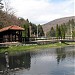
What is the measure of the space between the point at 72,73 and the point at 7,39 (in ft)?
117

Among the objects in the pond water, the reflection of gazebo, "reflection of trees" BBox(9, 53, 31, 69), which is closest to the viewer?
the pond water

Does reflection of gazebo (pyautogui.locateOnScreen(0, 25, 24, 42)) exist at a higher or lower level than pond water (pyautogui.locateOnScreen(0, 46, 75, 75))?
higher

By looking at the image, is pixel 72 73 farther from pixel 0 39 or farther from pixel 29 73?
pixel 0 39

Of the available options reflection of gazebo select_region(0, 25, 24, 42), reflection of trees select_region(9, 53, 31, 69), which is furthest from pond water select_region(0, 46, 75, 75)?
reflection of gazebo select_region(0, 25, 24, 42)

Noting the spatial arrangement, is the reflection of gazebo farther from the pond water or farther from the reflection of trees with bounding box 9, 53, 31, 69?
the pond water

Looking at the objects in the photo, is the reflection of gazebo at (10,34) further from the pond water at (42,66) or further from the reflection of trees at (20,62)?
the pond water at (42,66)

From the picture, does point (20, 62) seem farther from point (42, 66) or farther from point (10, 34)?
point (10, 34)

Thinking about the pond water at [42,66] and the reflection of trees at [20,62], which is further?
the reflection of trees at [20,62]

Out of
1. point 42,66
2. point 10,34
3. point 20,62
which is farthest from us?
point 10,34

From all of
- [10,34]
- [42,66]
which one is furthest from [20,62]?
[10,34]

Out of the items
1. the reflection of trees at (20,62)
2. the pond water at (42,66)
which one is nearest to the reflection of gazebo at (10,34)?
the reflection of trees at (20,62)

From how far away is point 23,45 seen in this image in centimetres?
4916

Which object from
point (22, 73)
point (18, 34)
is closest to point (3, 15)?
point (18, 34)

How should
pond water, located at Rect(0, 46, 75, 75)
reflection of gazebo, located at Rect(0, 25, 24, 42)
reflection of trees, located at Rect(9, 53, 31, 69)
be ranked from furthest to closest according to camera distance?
1. reflection of gazebo, located at Rect(0, 25, 24, 42)
2. reflection of trees, located at Rect(9, 53, 31, 69)
3. pond water, located at Rect(0, 46, 75, 75)
